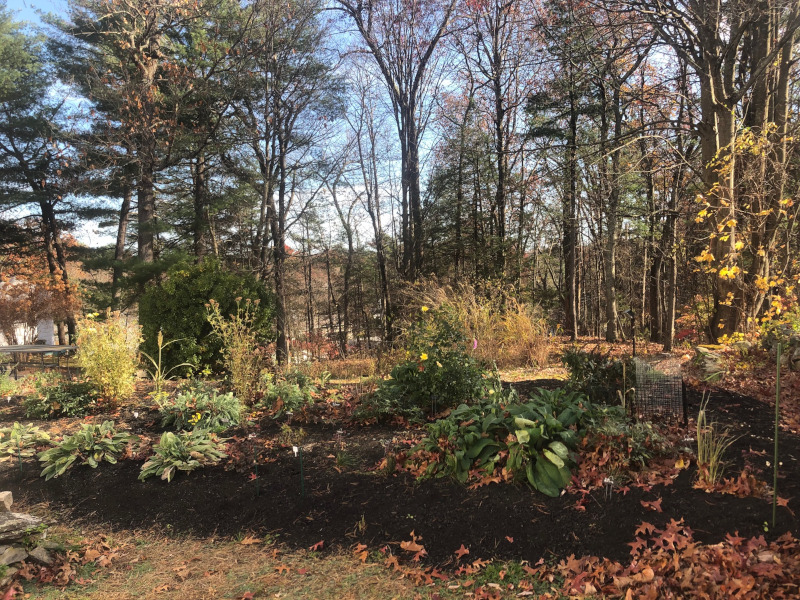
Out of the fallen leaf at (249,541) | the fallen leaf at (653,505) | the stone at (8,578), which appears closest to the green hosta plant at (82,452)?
the stone at (8,578)

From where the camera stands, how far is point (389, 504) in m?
3.18

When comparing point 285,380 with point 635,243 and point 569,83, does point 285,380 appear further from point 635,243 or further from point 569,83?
point 635,243

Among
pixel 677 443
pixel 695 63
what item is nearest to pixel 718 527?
pixel 677 443

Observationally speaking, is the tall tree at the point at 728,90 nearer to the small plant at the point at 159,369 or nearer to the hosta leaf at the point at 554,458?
the hosta leaf at the point at 554,458

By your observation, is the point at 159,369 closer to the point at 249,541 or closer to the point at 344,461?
the point at 344,461

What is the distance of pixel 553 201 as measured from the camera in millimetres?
14961

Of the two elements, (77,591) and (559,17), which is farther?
(559,17)

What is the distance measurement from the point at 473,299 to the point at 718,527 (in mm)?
5761

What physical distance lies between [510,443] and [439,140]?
15035 mm

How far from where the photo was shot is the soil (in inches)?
102

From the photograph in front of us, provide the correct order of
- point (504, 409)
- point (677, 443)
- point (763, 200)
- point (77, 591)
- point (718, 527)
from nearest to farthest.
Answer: point (718, 527) → point (77, 591) → point (677, 443) → point (504, 409) → point (763, 200)

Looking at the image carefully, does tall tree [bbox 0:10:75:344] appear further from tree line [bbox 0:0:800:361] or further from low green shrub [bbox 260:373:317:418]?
low green shrub [bbox 260:373:317:418]

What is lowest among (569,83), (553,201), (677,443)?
(677,443)

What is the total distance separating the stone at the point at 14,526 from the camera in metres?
2.89
